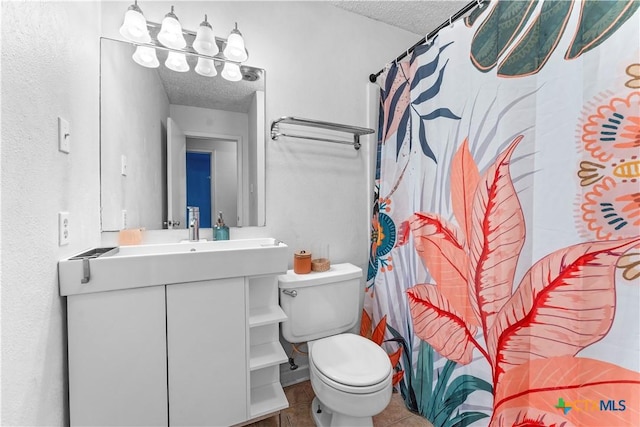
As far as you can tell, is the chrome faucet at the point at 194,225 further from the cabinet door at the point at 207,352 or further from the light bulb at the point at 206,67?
the light bulb at the point at 206,67

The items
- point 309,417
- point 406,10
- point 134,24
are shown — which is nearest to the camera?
point 134,24

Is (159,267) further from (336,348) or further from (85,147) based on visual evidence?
(336,348)

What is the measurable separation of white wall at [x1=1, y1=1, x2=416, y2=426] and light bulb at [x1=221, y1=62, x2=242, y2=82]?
122 millimetres

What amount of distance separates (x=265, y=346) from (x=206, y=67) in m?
1.50

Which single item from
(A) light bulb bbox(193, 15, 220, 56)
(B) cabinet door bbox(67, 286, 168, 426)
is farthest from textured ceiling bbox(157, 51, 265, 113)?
(B) cabinet door bbox(67, 286, 168, 426)

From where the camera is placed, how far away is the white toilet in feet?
3.66

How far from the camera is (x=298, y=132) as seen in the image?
167 cm

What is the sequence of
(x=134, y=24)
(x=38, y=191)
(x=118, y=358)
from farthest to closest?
1. (x=134, y=24)
2. (x=118, y=358)
3. (x=38, y=191)

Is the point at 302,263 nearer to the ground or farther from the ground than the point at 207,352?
farther from the ground

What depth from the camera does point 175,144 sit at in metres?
1.43

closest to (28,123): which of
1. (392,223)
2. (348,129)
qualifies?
(348,129)

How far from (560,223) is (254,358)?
1346mm

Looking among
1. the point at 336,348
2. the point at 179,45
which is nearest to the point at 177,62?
the point at 179,45

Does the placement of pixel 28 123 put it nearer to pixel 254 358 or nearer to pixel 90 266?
pixel 90 266
